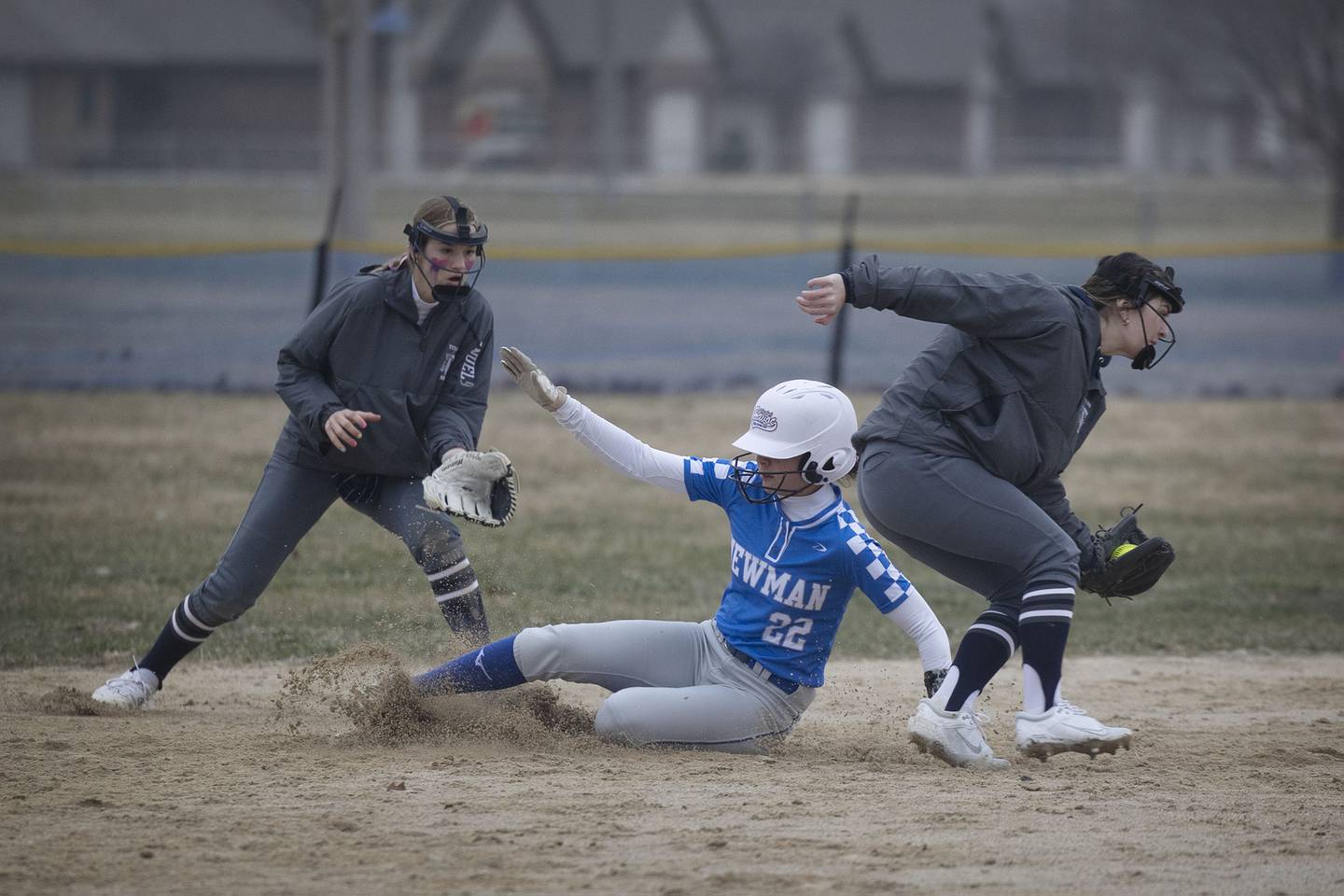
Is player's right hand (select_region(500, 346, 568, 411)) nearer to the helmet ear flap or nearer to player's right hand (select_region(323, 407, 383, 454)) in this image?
player's right hand (select_region(323, 407, 383, 454))

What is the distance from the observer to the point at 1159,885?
378cm

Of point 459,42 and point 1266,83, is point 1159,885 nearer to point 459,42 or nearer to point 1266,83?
point 1266,83

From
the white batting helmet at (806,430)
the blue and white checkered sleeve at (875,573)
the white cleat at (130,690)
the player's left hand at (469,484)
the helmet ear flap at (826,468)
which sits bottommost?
the white cleat at (130,690)

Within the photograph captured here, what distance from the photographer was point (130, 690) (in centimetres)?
556

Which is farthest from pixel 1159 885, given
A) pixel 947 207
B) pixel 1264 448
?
pixel 947 207

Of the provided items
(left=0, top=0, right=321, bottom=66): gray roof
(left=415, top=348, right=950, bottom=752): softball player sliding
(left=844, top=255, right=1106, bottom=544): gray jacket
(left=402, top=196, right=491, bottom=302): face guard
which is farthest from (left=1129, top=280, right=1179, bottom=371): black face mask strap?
(left=0, top=0, right=321, bottom=66): gray roof

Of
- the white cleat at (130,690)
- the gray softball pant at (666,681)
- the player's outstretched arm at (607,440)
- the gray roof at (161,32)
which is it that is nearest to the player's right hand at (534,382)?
the player's outstretched arm at (607,440)

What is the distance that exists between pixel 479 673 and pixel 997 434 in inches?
72.0

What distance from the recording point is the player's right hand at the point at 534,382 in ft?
16.1

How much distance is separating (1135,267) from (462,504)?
89.7 inches

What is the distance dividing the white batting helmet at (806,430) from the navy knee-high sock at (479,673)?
1.03 metres

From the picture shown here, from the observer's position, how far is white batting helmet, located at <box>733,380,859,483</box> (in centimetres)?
468

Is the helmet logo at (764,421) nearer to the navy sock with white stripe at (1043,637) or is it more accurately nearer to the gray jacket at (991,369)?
the gray jacket at (991,369)

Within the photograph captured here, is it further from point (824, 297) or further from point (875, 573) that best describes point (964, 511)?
point (824, 297)
